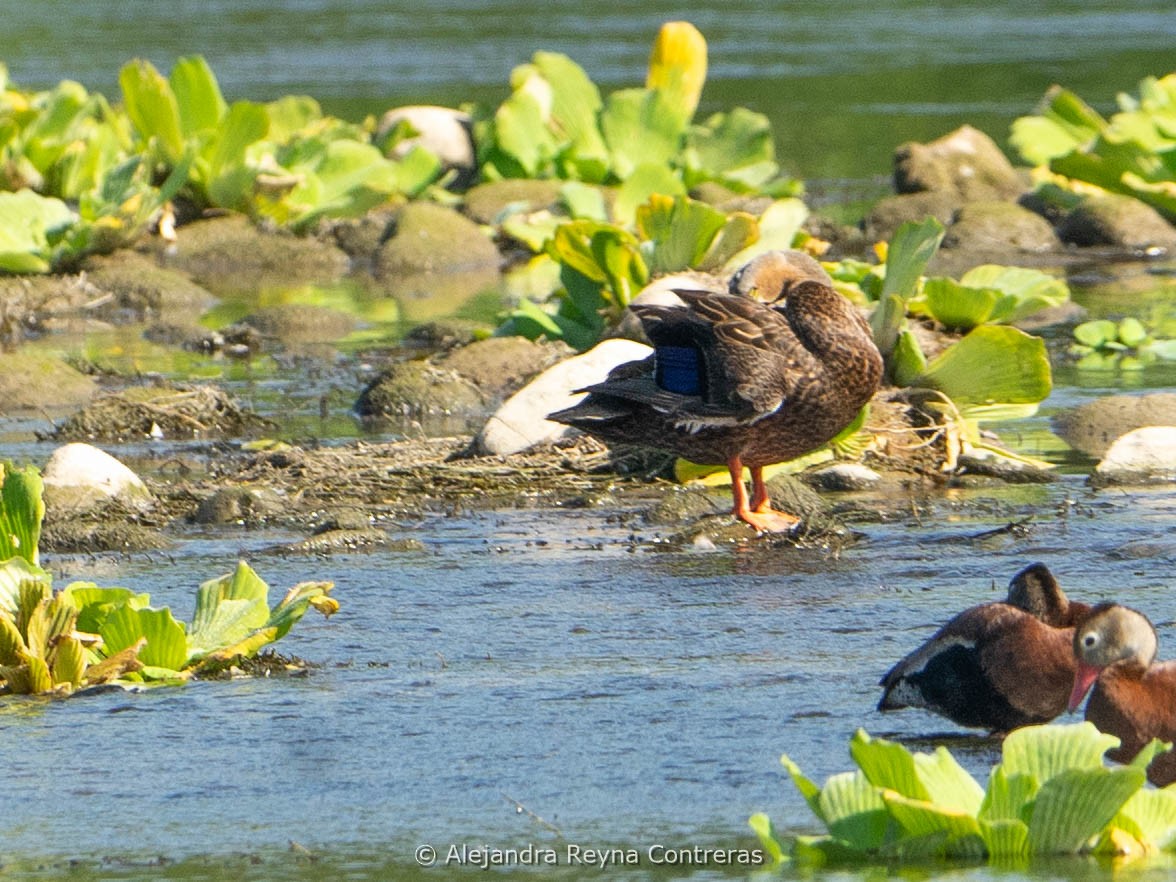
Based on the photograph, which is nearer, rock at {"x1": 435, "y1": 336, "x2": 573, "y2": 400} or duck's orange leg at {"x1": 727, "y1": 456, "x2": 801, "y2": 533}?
duck's orange leg at {"x1": 727, "y1": 456, "x2": 801, "y2": 533}

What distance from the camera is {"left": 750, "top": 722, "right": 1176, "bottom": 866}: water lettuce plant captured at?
4.04 m

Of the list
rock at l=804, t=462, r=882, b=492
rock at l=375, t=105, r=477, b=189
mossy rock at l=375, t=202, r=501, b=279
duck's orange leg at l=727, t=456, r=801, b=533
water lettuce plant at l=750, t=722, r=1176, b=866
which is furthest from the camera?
rock at l=375, t=105, r=477, b=189

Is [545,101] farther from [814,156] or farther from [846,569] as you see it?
[846,569]

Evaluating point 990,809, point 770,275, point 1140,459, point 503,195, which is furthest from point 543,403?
point 503,195

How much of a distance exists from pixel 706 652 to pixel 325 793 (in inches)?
57.3

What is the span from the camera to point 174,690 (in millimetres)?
5641

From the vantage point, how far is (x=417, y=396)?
35.1 ft

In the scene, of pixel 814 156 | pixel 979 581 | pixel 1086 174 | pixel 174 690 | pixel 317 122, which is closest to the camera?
pixel 174 690

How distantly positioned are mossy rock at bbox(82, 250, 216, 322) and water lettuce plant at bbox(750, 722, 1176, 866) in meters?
11.2

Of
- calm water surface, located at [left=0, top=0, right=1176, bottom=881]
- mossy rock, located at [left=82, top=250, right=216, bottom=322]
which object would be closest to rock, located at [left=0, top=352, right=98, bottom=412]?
calm water surface, located at [left=0, top=0, right=1176, bottom=881]

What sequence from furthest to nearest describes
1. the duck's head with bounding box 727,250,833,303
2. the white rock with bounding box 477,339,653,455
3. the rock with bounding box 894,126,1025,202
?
1. the rock with bounding box 894,126,1025,202
2. the white rock with bounding box 477,339,653,455
3. the duck's head with bounding box 727,250,833,303

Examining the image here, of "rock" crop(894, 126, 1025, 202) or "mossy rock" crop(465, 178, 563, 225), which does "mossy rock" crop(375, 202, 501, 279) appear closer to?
"mossy rock" crop(465, 178, 563, 225)

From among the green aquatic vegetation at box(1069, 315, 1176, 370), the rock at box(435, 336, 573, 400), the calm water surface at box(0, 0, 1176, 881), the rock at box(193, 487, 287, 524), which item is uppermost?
the green aquatic vegetation at box(1069, 315, 1176, 370)

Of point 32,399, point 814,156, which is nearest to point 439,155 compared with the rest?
point 814,156
